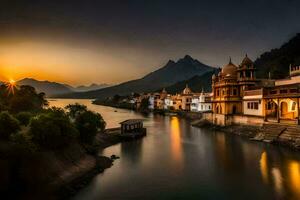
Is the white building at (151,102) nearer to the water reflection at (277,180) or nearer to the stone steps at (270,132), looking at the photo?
the stone steps at (270,132)

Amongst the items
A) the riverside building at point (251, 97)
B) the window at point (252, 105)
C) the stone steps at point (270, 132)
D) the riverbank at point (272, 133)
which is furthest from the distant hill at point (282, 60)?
the stone steps at point (270, 132)

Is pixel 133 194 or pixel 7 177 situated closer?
pixel 7 177

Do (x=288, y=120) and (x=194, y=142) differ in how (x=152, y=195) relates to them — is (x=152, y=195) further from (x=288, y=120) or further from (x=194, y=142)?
(x=288, y=120)

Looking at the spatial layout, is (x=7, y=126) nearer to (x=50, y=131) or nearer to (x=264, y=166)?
(x=50, y=131)

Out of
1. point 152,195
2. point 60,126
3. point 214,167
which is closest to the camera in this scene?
point 152,195

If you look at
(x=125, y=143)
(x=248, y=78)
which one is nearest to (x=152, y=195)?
(x=125, y=143)

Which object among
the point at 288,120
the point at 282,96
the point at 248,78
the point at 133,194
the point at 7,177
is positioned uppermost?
the point at 248,78

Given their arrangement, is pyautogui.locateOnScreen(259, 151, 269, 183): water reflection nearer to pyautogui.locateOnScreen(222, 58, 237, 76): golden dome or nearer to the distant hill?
pyautogui.locateOnScreen(222, 58, 237, 76): golden dome

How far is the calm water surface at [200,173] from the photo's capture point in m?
24.8

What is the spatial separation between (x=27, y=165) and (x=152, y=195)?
11.0 meters

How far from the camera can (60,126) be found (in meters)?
30.2

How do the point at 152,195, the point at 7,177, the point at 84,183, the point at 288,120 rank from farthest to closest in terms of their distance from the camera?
the point at 288,120 → the point at 84,183 → the point at 152,195 → the point at 7,177

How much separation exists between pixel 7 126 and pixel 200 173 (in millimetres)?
20222

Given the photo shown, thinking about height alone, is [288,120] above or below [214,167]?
above
